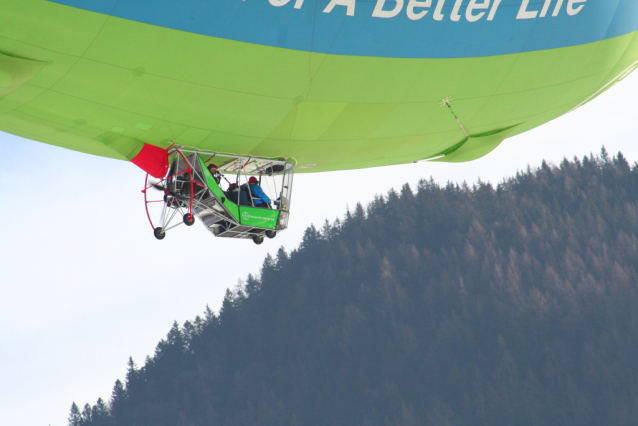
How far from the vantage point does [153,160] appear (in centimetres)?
1709

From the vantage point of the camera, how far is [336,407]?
589 ft

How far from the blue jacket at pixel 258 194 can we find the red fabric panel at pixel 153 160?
221cm

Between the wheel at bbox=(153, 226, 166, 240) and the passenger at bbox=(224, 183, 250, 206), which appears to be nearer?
the wheel at bbox=(153, 226, 166, 240)

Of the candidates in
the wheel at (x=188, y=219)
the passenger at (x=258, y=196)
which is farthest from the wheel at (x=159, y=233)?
the passenger at (x=258, y=196)

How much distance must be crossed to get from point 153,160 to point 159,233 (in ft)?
5.64

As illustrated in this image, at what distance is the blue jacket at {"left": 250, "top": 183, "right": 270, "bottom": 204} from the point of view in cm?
1812

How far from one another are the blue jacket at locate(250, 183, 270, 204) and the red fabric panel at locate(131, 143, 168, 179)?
2210mm

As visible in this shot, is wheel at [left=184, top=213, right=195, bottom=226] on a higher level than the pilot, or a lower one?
lower

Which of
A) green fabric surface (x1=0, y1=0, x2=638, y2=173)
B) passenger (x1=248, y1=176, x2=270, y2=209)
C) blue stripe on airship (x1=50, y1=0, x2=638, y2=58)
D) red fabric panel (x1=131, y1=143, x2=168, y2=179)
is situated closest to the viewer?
green fabric surface (x1=0, y1=0, x2=638, y2=173)

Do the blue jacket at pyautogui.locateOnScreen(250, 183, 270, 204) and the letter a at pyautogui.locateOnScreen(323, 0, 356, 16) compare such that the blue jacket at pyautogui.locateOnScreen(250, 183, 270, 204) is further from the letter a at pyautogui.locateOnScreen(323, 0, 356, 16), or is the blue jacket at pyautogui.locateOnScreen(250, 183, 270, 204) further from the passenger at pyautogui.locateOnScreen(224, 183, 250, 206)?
the letter a at pyautogui.locateOnScreen(323, 0, 356, 16)

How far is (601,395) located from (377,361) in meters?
57.2

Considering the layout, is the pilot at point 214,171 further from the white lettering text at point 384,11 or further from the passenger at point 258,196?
the white lettering text at point 384,11

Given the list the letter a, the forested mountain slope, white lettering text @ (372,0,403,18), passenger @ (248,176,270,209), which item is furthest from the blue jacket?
the forested mountain slope

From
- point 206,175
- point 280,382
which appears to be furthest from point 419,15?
point 280,382
